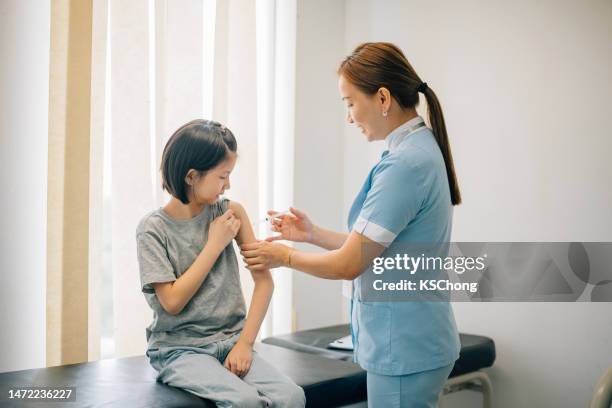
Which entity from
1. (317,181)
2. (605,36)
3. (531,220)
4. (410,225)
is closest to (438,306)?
(410,225)

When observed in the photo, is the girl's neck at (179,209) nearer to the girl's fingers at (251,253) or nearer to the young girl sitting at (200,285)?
the young girl sitting at (200,285)

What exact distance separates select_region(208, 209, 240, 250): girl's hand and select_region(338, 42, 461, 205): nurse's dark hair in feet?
1.72

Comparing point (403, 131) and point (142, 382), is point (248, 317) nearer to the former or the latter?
point (142, 382)

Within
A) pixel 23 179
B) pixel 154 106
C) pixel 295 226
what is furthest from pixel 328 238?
pixel 23 179

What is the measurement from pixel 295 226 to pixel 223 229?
0.26 metres

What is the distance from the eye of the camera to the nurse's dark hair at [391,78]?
5.06 feet

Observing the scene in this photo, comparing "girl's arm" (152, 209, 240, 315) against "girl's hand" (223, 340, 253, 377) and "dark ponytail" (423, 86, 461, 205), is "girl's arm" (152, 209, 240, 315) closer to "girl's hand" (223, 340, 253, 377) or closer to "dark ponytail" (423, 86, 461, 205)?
"girl's hand" (223, 340, 253, 377)

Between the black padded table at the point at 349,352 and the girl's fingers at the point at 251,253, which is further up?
the girl's fingers at the point at 251,253

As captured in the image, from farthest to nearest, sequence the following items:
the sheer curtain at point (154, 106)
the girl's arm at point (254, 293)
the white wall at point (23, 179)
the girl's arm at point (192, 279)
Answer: the sheer curtain at point (154, 106)
the white wall at point (23, 179)
the girl's arm at point (254, 293)
the girl's arm at point (192, 279)

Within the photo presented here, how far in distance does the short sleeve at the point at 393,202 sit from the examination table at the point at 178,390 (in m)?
0.64

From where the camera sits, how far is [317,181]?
321 cm

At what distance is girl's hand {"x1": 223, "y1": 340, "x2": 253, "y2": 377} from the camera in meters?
1.70

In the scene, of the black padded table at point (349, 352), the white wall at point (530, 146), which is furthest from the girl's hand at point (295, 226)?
the white wall at point (530, 146)

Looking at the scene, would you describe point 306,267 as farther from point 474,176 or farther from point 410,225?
point 474,176
